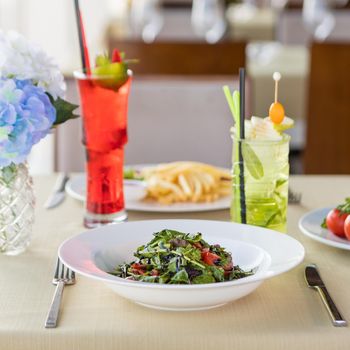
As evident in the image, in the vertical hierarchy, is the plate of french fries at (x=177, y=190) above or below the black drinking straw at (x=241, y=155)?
below

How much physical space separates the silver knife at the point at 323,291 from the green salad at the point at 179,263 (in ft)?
0.32

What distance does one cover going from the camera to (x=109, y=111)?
149 cm

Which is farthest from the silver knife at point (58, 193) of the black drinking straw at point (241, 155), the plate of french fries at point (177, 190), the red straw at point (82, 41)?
the black drinking straw at point (241, 155)

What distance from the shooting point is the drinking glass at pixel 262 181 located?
4.61 feet

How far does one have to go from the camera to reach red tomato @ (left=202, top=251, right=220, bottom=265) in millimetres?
1169

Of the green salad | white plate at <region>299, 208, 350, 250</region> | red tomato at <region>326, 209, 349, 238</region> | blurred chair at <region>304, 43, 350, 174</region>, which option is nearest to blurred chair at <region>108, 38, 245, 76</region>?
blurred chair at <region>304, 43, 350, 174</region>

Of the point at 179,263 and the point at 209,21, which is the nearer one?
the point at 179,263

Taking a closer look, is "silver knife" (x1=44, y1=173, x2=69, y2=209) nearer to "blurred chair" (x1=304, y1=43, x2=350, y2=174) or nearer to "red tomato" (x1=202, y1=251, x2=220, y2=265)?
"red tomato" (x1=202, y1=251, x2=220, y2=265)

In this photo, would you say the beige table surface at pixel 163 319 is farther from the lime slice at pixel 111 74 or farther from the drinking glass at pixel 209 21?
the drinking glass at pixel 209 21

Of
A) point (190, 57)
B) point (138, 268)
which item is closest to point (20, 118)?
point (138, 268)

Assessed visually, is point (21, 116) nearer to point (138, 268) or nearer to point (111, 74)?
point (111, 74)

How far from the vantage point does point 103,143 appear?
4.95ft

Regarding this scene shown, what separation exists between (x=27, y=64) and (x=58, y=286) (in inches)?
13.7

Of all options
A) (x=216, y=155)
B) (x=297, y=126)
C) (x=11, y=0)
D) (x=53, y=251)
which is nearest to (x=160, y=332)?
(x=53, y=251)
